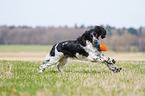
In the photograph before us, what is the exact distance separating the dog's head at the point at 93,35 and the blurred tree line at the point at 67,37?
16953 mm

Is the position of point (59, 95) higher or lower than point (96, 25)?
lower

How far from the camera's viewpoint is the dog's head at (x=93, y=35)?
6285 millimetres

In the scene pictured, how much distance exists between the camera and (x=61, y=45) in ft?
21.7

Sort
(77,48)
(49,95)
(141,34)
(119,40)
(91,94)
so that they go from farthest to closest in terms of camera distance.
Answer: (141,34) < (119,40) < (77,48) < (91,94) < (49,95)

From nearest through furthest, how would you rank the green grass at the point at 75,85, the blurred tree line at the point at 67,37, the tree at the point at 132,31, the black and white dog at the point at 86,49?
the green grass at the point at 75,85, the black and white dog at the point at 86,49, the blurred tree line at the point at 67,37, the tree at the point at 132,31

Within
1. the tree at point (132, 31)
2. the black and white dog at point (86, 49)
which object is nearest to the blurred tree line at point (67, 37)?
the tree at point (132, 31)

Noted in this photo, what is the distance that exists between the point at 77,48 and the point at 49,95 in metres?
3.36

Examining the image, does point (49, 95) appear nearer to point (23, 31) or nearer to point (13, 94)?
point (13, 94)

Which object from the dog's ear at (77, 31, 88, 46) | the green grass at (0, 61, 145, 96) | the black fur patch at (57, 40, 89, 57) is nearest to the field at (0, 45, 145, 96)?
the green grass at (0, 61, 145, 96)

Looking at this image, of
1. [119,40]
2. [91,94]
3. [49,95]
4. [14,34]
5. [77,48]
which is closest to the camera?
[49,95]

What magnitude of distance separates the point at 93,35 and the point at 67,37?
28082mm

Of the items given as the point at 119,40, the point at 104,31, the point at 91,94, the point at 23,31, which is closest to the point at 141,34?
the point at 119,40

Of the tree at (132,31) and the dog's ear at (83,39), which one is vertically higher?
the tree at (132,31)

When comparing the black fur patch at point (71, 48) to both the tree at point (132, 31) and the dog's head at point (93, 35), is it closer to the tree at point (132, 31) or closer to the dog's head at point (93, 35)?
the dog's head at point (93, 35)
